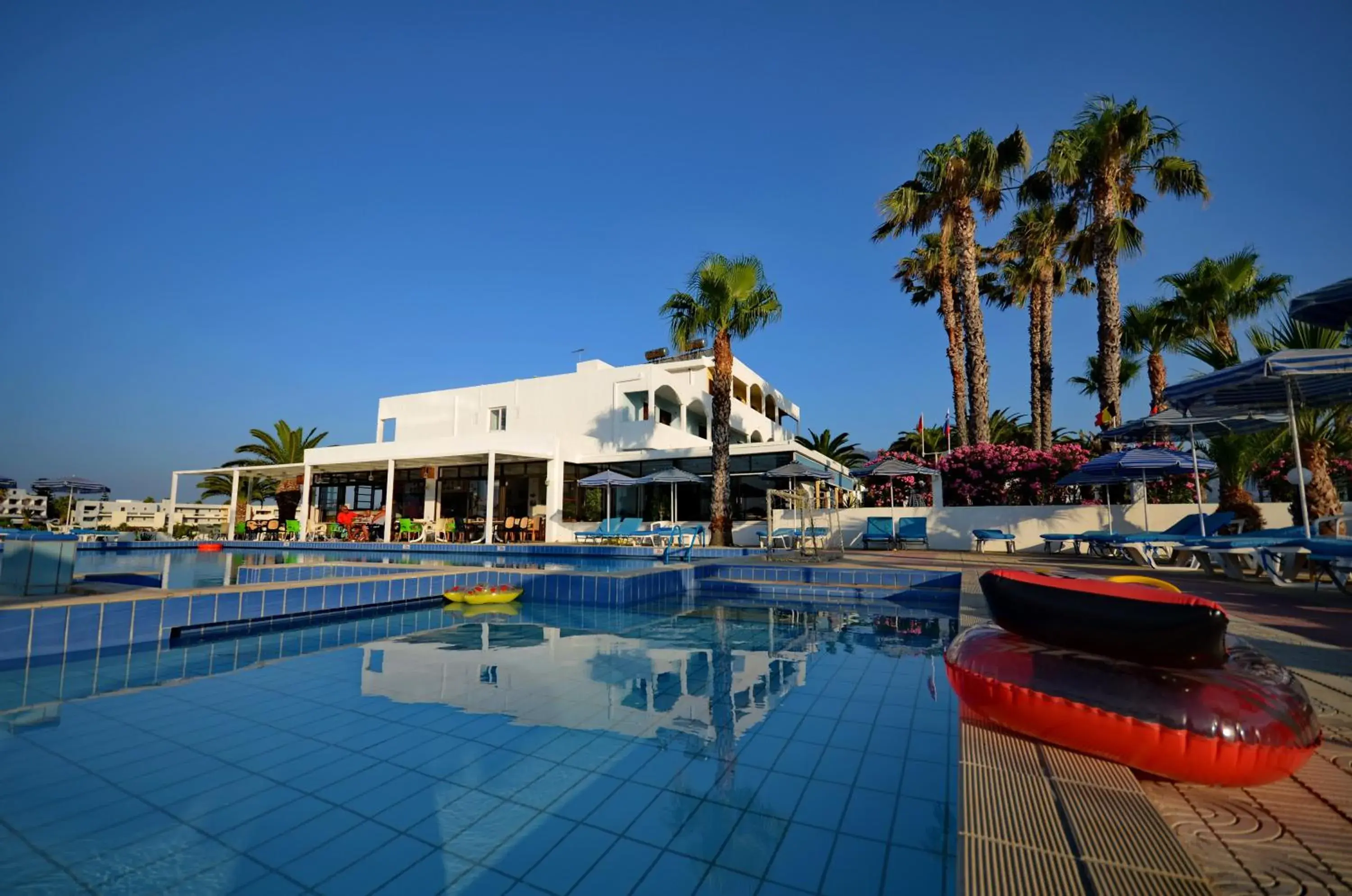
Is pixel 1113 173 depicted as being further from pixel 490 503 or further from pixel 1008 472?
pixel 490 503

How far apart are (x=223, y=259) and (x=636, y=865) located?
93.8 feet

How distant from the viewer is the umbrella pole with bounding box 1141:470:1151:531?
11.1m

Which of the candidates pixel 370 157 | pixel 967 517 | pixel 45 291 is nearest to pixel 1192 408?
pixel 967 517

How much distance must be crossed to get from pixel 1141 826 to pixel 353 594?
7537mm

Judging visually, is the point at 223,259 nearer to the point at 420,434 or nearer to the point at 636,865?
the point at 420,434

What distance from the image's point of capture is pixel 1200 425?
959 centimetres

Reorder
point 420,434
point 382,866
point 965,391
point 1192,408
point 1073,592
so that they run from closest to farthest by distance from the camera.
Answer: point 382,866 < point 1073,592 < point 1192,408 < point 965,391 < point 420,434

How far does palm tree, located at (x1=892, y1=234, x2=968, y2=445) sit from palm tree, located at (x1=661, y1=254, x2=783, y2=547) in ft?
19.3

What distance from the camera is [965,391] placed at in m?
18.8

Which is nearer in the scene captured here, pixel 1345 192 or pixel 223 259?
pixel 1345 192

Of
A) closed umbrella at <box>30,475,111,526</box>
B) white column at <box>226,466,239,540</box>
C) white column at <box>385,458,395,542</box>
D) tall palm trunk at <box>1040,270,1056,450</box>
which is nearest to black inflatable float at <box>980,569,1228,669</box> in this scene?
tall palm trunk at <box>1040,270,1056,450</box>

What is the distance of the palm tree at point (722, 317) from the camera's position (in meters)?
14.8

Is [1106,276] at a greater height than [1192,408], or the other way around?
[1106,276]

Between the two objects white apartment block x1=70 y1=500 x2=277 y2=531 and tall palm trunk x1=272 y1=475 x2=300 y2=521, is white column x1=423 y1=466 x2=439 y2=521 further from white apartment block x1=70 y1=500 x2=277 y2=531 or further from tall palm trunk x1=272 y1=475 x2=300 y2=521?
tall palm trunk x1=272 y1=475 x2=300 y2=521
